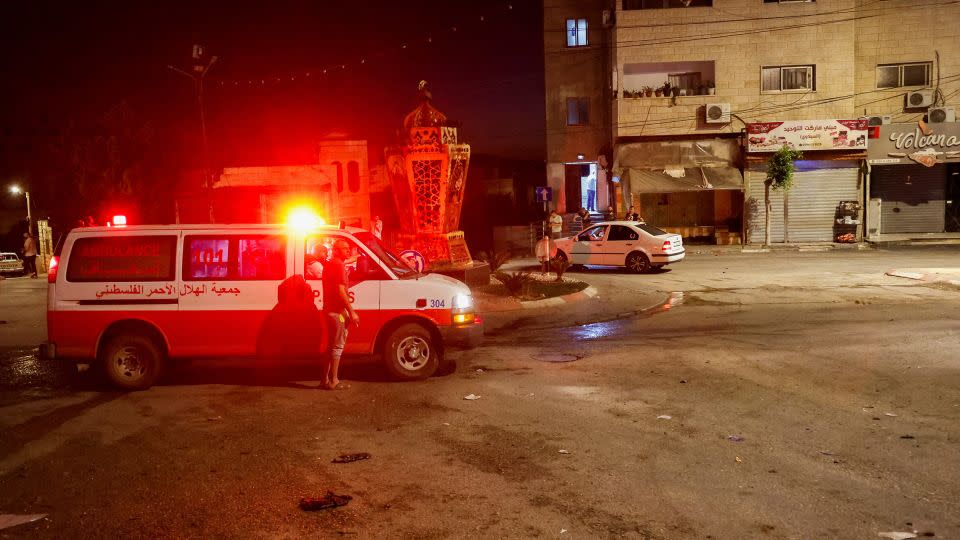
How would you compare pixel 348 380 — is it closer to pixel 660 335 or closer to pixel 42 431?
pixel 42 431

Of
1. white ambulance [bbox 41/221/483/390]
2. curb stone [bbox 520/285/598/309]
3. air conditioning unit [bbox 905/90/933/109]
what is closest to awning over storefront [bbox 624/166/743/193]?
air conditioning unit [bbox 905/90/933/109]

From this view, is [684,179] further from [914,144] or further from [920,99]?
[920,99]

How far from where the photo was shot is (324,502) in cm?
512

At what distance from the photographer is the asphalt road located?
15.8 feet

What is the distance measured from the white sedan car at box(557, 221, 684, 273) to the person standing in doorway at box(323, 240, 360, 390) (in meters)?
14.1

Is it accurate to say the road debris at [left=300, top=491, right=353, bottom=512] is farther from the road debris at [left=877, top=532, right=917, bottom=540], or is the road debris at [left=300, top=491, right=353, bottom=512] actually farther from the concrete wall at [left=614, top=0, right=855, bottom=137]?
the concrete wall at [left=614, top=0, right=855, bottom=137]

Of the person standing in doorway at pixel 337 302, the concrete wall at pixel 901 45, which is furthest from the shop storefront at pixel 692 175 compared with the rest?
the person standing in doorway at pixel 337 302

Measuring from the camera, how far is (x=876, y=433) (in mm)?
6465

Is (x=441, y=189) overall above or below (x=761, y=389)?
above

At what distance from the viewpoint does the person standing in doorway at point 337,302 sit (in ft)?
27.0

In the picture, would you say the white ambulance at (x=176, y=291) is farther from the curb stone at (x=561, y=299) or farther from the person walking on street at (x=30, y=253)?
the person walking on street at (x=30, y=253)

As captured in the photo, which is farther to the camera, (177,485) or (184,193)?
(184,193)

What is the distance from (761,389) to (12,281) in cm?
2784

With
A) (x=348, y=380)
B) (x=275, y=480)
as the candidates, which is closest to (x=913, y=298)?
(x=348, y=380)
